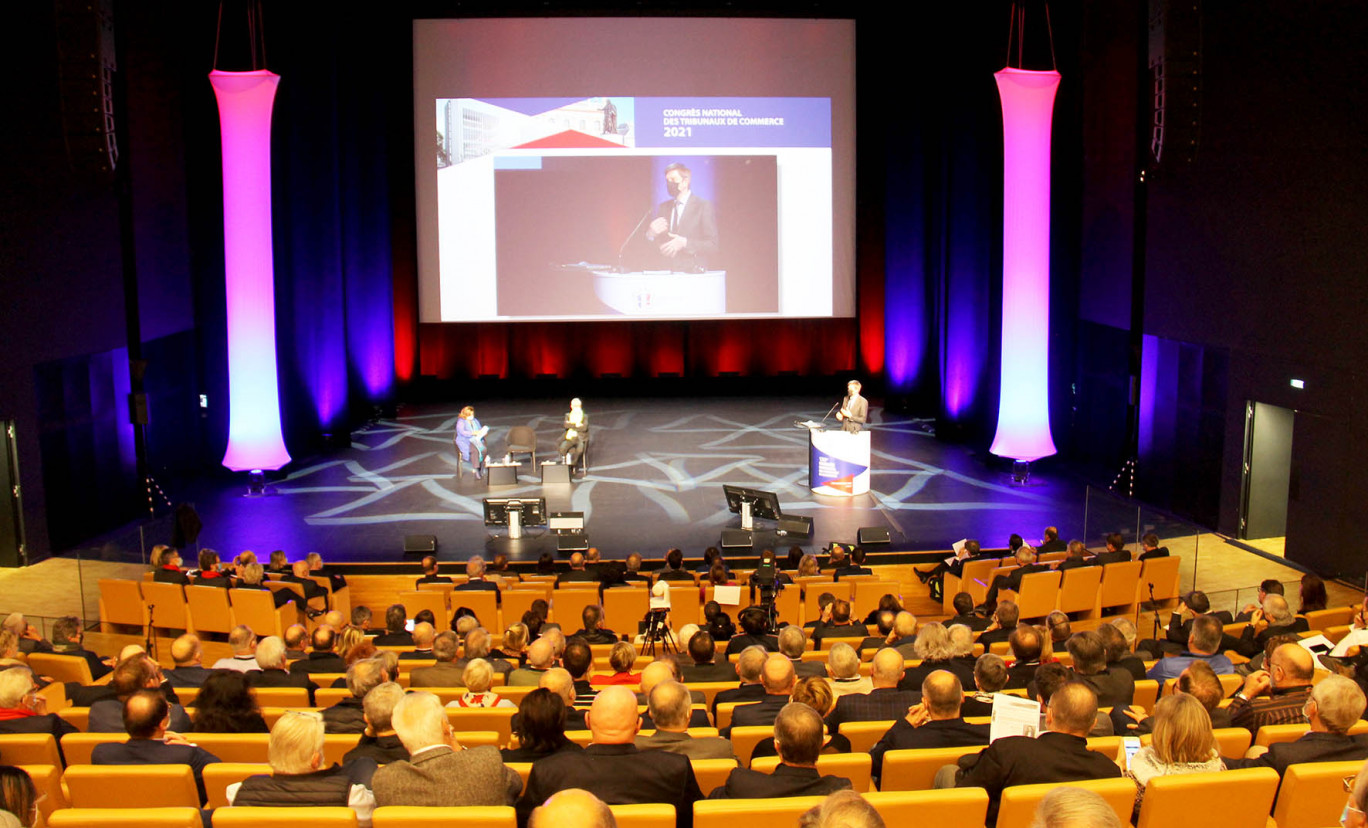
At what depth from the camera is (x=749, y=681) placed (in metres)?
5.78

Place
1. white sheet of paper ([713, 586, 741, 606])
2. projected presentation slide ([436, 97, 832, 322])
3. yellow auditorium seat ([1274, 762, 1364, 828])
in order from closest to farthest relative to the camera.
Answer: yellow auditorium seat ([1274, 762, 1364, 828])
white sheet of paper ([713, 586, 741, 606])
projected presentation slide ([436, 97, 832, 322])

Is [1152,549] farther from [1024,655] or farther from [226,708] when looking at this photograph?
[226,708]

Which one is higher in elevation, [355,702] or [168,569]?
[355,702]

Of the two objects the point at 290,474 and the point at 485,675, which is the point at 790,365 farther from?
the point at 485,675

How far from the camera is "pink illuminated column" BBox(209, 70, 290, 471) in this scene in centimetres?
1420

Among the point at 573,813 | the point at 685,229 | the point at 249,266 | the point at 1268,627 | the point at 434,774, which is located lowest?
the point at 1268,627

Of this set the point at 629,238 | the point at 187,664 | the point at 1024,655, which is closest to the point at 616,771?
the point at 1024,655

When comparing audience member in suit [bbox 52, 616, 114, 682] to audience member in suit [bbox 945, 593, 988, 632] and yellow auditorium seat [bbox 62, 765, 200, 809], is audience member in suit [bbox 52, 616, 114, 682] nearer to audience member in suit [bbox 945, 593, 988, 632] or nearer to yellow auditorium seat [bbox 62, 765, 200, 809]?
yellow auditorium seat [bbox 62, 765, 200, 809]

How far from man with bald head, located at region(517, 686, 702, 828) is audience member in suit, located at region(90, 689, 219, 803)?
1444 millimetres

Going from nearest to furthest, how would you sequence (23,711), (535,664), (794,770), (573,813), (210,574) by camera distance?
(573,813), (794,770), (23,711), (535,664), (210,574)

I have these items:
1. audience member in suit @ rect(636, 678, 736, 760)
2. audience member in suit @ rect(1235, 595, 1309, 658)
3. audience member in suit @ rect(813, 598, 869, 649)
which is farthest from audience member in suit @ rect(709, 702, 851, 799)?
audience member in suit @ rect(1235, 595, 1309, 658)

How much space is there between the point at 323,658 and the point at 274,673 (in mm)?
512

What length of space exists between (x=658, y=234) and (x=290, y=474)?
770 cm

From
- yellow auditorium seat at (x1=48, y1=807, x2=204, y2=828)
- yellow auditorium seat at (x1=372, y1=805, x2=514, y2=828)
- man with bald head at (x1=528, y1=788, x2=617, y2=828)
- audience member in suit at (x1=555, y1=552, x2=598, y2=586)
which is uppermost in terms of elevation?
man with bald head at (x1=528, y1=788, x2=617, y2=828)
